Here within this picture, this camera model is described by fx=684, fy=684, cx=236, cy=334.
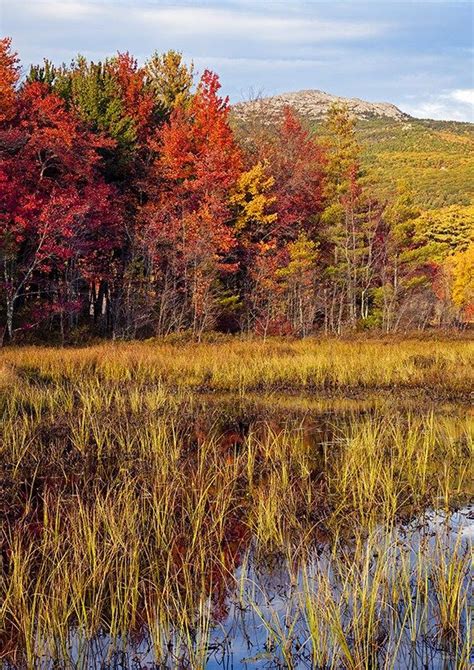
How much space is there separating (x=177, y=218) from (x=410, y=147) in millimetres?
98856

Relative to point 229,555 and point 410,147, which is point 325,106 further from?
point 229,555

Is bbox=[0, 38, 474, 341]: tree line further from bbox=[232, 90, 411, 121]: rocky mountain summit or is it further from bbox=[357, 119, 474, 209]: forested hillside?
bbox=[232, 90, 411, 121]: rocky mountain summit

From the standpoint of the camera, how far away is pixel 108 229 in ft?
87.5

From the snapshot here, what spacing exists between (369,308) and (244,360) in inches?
1069

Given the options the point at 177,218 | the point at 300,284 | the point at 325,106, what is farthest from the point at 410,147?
the point at 177,218

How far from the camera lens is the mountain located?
49666 millimetres

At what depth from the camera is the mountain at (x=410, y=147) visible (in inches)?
1955

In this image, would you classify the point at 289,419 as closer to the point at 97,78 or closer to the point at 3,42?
the point at 3,42

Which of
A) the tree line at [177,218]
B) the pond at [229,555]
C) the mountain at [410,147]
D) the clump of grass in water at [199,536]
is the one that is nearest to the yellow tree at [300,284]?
the tree line at [177,218]

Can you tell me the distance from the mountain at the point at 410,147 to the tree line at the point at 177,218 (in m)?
3.57

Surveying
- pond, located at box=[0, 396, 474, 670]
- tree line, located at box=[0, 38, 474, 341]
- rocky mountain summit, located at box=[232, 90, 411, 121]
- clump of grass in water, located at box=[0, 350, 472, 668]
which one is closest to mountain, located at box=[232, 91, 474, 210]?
rocky mountain summit, located at box=[232, 90, 411, 121]

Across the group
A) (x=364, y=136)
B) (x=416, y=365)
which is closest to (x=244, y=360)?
(x=416, y=365)

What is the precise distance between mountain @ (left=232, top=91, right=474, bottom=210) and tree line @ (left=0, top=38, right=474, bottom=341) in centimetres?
357

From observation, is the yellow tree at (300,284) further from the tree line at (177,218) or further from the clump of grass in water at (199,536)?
the clump of grass in water at (199,536)
